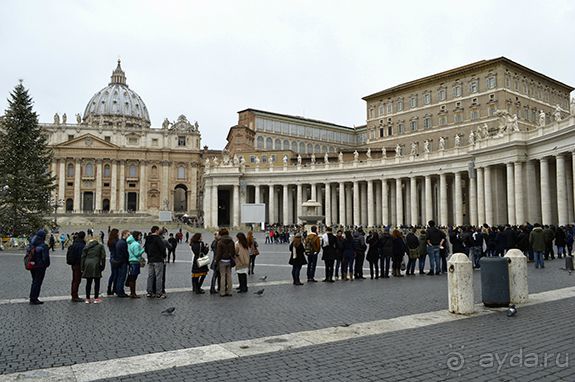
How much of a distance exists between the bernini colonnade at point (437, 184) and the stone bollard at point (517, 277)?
2856 cm

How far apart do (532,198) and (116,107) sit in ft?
404

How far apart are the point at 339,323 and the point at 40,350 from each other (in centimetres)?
540

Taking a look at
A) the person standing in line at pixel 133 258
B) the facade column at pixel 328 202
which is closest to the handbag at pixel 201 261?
the person standing in line at pixel 133 258

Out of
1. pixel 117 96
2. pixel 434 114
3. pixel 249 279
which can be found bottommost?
pixel 249 279

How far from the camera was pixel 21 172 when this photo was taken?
34469mm

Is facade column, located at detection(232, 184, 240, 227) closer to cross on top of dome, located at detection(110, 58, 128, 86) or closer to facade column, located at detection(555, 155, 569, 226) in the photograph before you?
facade column, located at detection(555, 155, 569, 226)

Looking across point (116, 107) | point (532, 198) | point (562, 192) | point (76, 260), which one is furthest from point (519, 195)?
point (116, 107)

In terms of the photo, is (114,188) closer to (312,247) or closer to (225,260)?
(312,247)

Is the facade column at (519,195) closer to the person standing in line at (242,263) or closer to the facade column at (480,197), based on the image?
the facade column at (480,197)

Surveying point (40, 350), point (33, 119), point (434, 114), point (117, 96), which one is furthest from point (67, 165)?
point (40, 350)

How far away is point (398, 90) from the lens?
A: 265 ft

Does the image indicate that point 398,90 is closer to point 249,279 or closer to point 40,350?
point 249,279

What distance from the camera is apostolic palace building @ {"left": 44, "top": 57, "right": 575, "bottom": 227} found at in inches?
1631

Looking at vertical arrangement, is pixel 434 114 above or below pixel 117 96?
below
